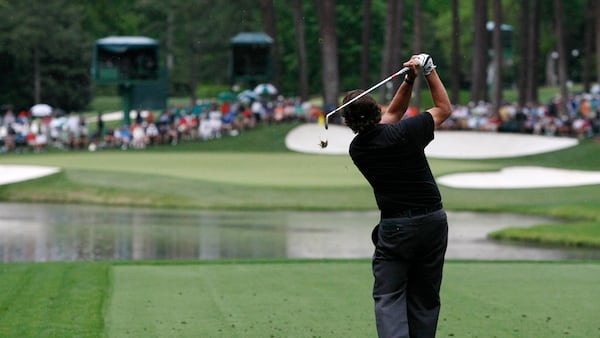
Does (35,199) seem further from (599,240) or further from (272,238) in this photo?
(599,240)

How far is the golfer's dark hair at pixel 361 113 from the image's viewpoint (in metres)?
7.55

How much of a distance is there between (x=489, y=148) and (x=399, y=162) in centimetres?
4112

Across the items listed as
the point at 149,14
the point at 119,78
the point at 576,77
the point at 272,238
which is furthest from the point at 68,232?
the point at 576,77

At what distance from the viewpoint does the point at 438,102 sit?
771 centimetres

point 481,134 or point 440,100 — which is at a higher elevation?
point 440,100

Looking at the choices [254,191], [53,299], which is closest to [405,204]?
[53,299]

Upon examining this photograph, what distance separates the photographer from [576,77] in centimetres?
11050

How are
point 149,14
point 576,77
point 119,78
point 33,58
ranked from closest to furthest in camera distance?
point 119,78 → point 33,58 → point 149,14 → point 576,77

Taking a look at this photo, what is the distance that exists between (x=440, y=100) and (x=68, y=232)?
52.0 feet

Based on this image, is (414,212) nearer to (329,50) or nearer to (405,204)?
(405,204)

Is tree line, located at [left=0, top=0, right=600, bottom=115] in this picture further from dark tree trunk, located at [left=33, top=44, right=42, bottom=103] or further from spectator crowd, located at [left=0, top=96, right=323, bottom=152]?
spectator crowd, located at [left=0, top=96, right=323, bottom=152]

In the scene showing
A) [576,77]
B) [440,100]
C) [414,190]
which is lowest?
[576,77]

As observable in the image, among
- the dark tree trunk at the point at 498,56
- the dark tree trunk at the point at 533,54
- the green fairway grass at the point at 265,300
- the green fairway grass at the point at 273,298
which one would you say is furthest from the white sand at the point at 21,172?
the dark tree trunk at the point at 533,54

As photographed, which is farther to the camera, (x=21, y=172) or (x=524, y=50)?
(x=524, y=50)
